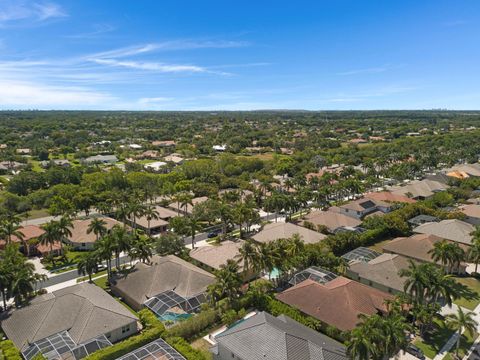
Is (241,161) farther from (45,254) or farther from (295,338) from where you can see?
(295,338)

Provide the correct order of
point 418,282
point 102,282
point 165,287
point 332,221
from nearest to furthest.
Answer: point 418,282, point 165,287, point 102,282, point 332,221

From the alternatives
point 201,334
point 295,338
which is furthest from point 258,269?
point 295,338

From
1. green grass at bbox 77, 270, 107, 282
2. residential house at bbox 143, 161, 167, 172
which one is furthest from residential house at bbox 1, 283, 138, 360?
residential house at bbox 143, 161, 167, 172

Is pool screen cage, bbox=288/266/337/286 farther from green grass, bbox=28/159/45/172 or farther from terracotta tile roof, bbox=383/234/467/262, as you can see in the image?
green grass, bbox=28/159/45/172

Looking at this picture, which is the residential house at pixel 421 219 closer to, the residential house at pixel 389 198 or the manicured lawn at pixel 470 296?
the residential house at pixel 389 198

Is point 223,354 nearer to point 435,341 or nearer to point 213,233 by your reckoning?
point 435,341

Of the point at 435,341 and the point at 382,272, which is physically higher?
the point at 382,272

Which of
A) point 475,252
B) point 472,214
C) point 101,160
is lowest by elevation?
point 472,214

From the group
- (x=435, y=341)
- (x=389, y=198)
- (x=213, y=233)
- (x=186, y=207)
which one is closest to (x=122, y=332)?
(x=435, y=341)
